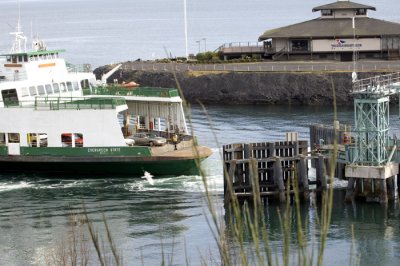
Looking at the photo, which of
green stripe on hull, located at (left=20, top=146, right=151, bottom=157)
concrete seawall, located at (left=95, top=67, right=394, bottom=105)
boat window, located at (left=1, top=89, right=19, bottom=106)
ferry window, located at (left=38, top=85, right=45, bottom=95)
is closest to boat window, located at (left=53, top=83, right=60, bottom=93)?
ferry window, located at (left=38, top=85, right=45, bottom=95)

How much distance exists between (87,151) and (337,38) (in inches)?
1456

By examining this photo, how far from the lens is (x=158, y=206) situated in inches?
1443

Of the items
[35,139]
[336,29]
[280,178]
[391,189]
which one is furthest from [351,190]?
[336,29]

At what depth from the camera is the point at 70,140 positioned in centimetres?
4350

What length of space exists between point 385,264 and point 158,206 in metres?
11.3

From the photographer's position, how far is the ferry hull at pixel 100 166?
41.7 metres

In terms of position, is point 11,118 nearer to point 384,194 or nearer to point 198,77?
point 384,194

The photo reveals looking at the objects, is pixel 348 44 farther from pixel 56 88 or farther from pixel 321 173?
pixel 321 173

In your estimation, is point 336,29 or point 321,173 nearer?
point 321,173

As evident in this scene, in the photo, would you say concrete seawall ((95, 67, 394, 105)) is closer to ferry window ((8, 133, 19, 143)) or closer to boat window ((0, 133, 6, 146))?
boat window ((0, 133, 6, 146))

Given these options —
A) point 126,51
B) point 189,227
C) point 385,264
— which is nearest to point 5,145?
point 189,227

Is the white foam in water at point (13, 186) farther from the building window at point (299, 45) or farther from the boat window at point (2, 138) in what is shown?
the building window at point (299, 45)

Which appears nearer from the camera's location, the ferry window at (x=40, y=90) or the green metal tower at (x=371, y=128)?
the green metal tower at (x=371, y=128)

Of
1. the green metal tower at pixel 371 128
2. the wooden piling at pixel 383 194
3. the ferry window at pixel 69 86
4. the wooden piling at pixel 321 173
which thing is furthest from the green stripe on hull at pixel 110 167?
the wooden piling at pixel 383 194
